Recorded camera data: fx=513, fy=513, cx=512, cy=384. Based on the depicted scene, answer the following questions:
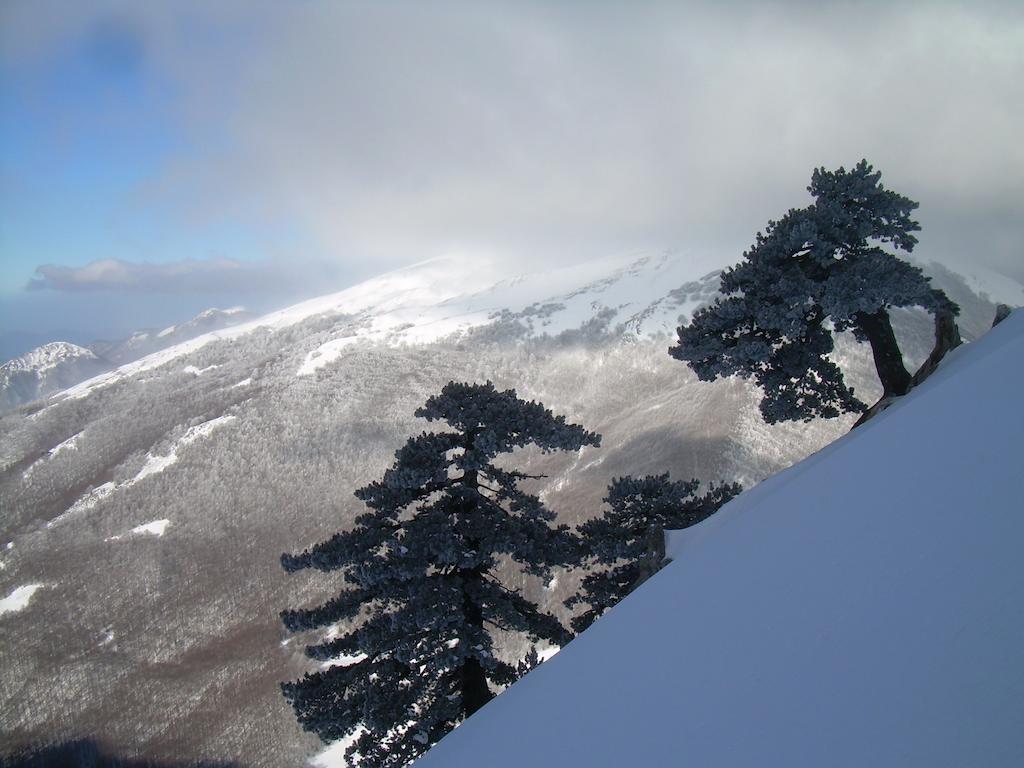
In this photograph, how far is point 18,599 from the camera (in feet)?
367

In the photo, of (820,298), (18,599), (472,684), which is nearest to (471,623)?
(472,684)

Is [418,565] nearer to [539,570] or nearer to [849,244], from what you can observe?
[539,570]

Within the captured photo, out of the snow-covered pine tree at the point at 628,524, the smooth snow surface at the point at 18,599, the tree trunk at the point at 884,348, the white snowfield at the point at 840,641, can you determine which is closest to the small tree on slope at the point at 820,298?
the tree trunk at the point at 884,348

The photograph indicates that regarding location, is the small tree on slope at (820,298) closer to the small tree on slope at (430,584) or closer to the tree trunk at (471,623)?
the small tree on slope at (430,584)

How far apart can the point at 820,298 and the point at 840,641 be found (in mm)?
9926

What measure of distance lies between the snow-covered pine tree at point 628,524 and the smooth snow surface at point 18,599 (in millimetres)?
150438

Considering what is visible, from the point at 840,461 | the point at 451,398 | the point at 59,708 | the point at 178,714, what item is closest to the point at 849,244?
the point at 840,461

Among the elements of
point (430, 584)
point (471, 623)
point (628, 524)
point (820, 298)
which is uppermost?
point (820, 298)

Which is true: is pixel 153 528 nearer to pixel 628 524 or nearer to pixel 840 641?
pixel 628 524

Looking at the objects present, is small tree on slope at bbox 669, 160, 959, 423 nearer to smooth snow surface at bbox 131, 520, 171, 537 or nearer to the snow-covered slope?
the snow-covered slope

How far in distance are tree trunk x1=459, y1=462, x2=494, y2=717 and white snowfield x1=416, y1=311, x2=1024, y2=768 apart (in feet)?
16.0

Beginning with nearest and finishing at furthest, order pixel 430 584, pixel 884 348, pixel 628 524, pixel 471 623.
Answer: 1. pixel 430 584
2. pixel 471 623
3. pixel 884 348
4. pixel 628 524

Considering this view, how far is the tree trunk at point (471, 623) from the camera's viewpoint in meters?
10.5

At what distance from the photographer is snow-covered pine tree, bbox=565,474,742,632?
12320mm
